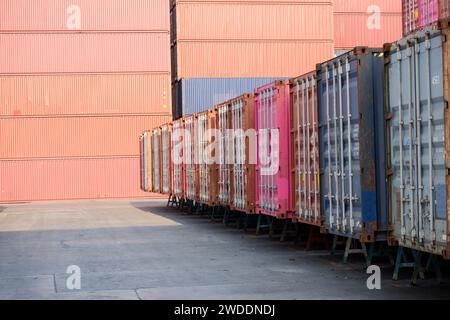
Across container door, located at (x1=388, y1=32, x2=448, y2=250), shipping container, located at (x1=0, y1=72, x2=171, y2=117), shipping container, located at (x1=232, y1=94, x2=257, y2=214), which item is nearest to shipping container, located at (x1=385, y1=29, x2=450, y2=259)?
container door, located at (x1=388, y1=32, x2=448, y2=250)

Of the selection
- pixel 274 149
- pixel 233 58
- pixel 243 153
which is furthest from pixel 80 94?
pixel 274 149

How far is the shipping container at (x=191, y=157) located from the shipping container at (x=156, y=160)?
6.49 metres

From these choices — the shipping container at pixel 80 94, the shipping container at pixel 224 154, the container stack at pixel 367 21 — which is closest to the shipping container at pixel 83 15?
the shipping container at pixel 80 94

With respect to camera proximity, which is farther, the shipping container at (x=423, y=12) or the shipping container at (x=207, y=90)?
the shipping container at (x=207, y=90)

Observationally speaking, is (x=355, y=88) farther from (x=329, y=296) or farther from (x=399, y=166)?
(x=329, y=296)

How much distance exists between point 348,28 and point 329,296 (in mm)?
45554

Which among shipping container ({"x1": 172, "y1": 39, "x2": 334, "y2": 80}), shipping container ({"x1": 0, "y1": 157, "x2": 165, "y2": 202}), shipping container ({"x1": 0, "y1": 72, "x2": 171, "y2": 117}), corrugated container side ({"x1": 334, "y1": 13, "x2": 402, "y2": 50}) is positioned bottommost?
shipping container ({"x1": 0, "y1": 157, "x2": 165, "y2": 202})

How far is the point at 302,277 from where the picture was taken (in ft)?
40.1

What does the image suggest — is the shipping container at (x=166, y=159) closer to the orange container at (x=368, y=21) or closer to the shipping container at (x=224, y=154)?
the shipping container at (x=224, y=154)

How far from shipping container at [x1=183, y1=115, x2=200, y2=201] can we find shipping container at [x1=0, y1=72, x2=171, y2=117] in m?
20.9

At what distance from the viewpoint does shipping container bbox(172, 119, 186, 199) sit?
28609mm

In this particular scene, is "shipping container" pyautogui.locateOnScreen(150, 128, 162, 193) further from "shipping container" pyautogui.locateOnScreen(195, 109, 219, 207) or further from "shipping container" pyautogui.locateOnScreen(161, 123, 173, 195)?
"shipping container" pyautogui.locateOnScreen(195, 109, 219, 207)

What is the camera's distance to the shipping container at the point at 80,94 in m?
47.1

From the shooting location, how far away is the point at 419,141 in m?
9.98
